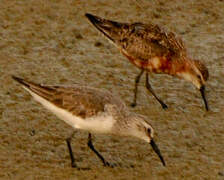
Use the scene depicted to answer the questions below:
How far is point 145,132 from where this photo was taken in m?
6.07

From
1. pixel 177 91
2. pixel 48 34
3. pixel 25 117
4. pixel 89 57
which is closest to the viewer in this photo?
pixel 25 117

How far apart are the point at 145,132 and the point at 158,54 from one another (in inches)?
63.9

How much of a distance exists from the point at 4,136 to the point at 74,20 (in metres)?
3.44

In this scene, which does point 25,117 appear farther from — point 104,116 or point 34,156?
point 104,116

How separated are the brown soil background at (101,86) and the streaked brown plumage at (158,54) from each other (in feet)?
1.27

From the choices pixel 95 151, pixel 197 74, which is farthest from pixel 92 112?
pixel 197 74

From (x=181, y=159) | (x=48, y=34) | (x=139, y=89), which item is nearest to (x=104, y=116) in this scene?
(x=181, y=159)

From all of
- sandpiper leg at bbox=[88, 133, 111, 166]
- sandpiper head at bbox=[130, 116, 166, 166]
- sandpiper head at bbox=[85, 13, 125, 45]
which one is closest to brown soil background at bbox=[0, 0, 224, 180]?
sandpiper leg at bbox=[88, 133, 111, 166]

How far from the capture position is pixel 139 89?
782 cm

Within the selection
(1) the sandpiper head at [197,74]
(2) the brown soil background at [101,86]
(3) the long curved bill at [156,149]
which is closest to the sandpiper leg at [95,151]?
(2) the brown soil background at [101,86]

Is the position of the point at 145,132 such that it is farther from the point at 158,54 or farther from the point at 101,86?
the point at 101,86

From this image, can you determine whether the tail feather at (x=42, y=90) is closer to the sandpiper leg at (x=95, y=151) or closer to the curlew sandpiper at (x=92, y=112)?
the curlew sandpiper at (x=92, y=112)

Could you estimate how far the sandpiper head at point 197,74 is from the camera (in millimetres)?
7195

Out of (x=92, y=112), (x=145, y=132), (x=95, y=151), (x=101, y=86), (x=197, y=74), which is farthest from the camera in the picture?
(x=101, y=86)
